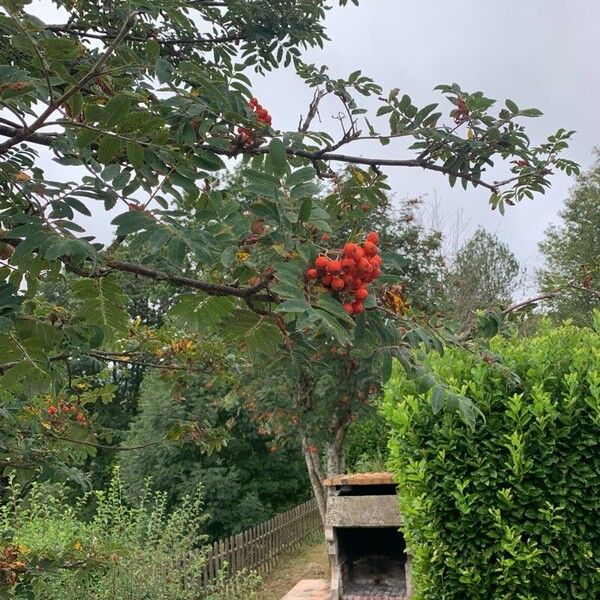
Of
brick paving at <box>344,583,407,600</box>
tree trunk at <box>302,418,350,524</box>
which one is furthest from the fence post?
brick paving at <box>344,583,407,600</box>

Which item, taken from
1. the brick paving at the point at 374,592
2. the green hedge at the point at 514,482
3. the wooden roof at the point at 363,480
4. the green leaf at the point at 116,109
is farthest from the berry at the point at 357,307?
the brick paving at the point at 374,592

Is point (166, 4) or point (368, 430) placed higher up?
point (166, 4)

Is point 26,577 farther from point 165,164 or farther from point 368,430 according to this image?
point 368,430

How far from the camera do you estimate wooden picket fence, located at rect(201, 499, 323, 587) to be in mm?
8391

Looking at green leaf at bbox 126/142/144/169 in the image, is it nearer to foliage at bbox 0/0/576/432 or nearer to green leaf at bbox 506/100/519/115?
foliage at bbox 0/0/576/432

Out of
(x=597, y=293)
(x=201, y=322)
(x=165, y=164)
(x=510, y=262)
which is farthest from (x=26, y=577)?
(x=510, y=262)

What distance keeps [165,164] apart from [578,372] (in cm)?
278

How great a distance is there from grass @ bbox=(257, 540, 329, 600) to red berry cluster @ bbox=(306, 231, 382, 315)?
770 centimetres

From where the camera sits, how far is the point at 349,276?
1.30 m

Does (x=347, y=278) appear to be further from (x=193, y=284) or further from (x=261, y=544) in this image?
(x=261, y=544)

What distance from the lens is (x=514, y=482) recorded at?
3.52 meters

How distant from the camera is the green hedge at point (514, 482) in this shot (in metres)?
3.46

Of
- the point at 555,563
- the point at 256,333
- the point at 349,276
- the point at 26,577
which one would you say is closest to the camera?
the point at 349,276

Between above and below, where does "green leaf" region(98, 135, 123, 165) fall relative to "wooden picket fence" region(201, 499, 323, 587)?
above
